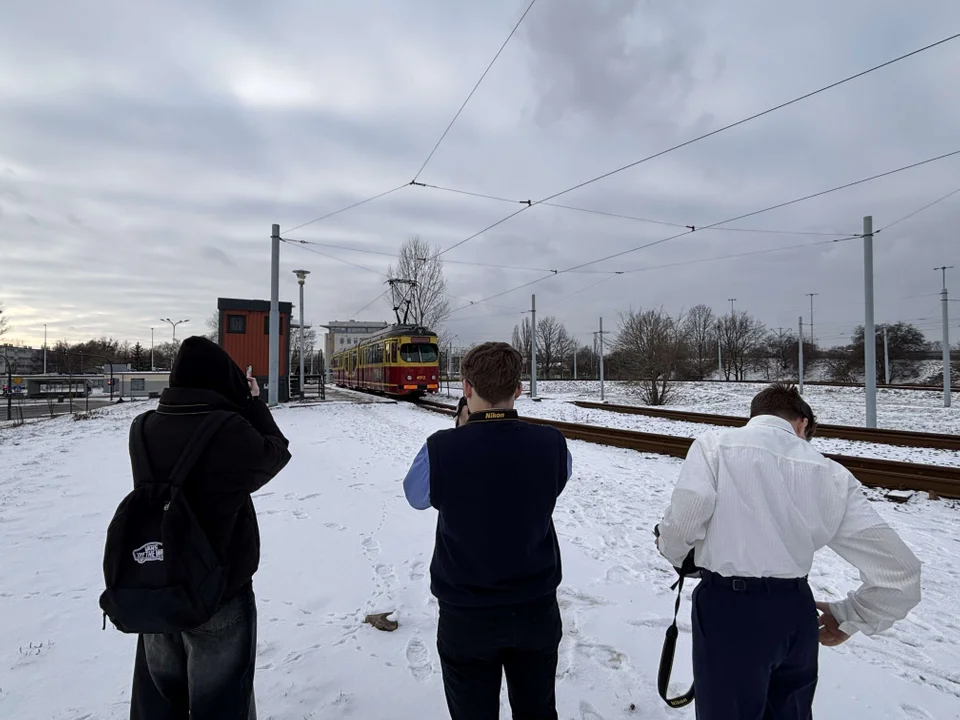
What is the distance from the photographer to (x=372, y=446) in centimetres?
1109

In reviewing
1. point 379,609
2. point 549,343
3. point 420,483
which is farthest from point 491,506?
point 549,343

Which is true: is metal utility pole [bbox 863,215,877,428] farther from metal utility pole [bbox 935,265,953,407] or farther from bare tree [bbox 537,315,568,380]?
bare tree [bbox 537,315,568,380]

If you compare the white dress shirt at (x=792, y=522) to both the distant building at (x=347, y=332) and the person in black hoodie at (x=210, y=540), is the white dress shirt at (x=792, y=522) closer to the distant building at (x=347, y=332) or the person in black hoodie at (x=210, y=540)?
the person in black hoodie at (x=210, y=540)

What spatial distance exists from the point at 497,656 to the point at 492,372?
1.04 m

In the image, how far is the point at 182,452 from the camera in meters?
1.91

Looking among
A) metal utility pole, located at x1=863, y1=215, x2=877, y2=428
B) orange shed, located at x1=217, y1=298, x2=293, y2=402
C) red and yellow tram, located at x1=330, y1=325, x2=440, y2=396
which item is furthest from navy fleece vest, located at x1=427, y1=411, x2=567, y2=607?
red and yellow tram, located at x1=330, y1=325, x2=440, y2=396

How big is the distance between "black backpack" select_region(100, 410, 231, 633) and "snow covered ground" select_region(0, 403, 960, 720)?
1.33 metres

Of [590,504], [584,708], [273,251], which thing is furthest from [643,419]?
[584,708]

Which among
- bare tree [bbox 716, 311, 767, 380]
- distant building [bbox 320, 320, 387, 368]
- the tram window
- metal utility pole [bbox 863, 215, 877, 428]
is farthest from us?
distant building [bbox 320, 320, 387, 368]

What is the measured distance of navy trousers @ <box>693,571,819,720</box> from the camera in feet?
5.78

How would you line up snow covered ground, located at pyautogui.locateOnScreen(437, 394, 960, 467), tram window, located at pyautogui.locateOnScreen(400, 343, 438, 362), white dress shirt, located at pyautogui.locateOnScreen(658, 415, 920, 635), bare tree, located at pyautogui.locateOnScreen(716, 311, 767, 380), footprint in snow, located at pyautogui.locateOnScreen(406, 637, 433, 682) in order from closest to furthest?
white dress shirt, located at pyautogui.locateOnScreen(658, 415, 920, 635), footprint in snow, located at pyautogui.locateOnScreen(406, 637, 433, 682), snow covered ground, located at pyautogui.locateOnScreen(437, 394, 960, 467), tram window, located at pyautogui.locateOnScreen(400, 343, 438, 362), bare tree, located at pyautogui.locateOnScreen(716, 311, 767, 380)

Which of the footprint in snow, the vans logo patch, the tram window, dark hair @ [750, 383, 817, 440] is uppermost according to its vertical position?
the tram window

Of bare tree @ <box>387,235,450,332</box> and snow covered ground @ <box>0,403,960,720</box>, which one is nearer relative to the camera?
snow covered ground @ <box>0,403,960,720</box>

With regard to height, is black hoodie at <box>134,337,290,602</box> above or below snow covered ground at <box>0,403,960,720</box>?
above
